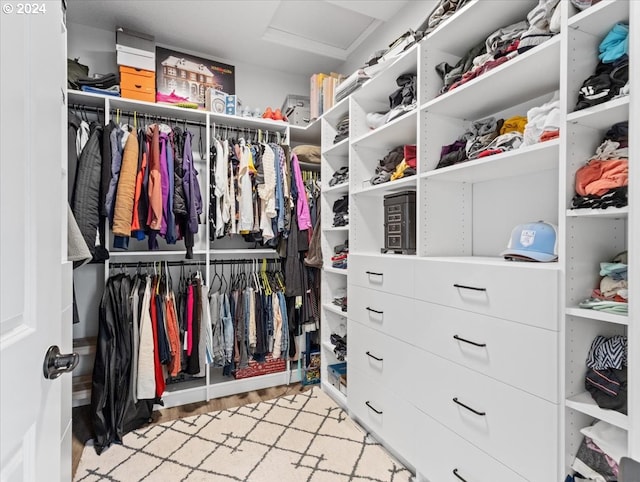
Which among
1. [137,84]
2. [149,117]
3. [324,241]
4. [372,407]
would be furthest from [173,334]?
[137,84]

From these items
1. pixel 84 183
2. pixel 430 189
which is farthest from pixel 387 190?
pixel 84 183

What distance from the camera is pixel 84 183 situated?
1948 millimetres

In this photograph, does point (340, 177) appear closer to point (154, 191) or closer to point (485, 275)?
point (154, 191)

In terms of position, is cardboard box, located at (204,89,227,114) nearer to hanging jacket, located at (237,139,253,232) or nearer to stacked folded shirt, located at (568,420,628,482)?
hanging jacket, located at (237,139,253,232)

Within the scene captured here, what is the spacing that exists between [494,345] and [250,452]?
1.43 metres

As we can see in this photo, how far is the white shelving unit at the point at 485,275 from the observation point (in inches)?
41.6

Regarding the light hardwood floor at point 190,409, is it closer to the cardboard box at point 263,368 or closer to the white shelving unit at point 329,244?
the cardboard box at point 263,368

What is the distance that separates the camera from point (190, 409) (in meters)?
2.34

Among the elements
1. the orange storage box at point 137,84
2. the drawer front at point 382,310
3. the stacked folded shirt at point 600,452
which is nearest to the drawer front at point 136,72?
the orange storage box at point 137,84

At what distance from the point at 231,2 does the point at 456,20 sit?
1.51m

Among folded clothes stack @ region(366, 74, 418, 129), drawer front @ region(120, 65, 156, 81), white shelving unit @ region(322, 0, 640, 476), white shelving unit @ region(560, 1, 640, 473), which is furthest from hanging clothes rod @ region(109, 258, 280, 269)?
white shelving unit @ region(560, 1, 640, 473)

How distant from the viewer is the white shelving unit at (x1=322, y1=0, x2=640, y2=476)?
41.6 inches

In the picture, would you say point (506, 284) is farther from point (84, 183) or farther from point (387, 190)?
point (84, 183)

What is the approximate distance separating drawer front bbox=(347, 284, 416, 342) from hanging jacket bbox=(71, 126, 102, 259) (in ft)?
5.27
